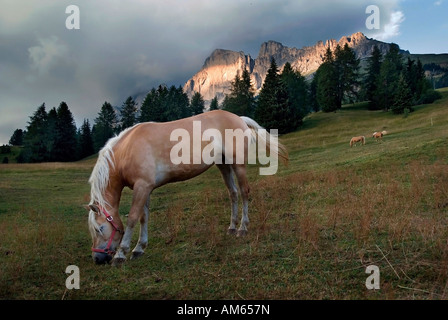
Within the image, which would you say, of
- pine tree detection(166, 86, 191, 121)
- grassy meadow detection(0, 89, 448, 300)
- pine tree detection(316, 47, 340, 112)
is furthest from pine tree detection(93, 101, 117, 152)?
grassy meadow detection(0, 89, 448, 300)

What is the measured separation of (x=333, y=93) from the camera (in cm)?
5466

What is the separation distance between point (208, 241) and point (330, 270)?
7.86 feet

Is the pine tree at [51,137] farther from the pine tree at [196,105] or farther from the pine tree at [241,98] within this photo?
the pine tree at [241,98]

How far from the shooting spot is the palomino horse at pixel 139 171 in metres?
4.73

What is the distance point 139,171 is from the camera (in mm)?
5039

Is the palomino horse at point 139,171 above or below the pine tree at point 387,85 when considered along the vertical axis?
below

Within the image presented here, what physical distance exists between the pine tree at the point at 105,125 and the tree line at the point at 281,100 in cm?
32

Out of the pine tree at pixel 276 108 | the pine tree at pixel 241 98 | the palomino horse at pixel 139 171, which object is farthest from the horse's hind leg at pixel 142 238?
the pine tree at pixel 241 98

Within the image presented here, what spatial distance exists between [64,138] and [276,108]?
3953 centimetres

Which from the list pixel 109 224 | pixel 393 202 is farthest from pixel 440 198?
pixel 109 224

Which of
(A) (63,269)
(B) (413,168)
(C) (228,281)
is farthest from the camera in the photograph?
(B) (413,168)

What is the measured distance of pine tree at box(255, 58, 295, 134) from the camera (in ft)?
143

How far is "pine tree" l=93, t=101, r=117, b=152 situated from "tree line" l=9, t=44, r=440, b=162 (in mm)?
318
